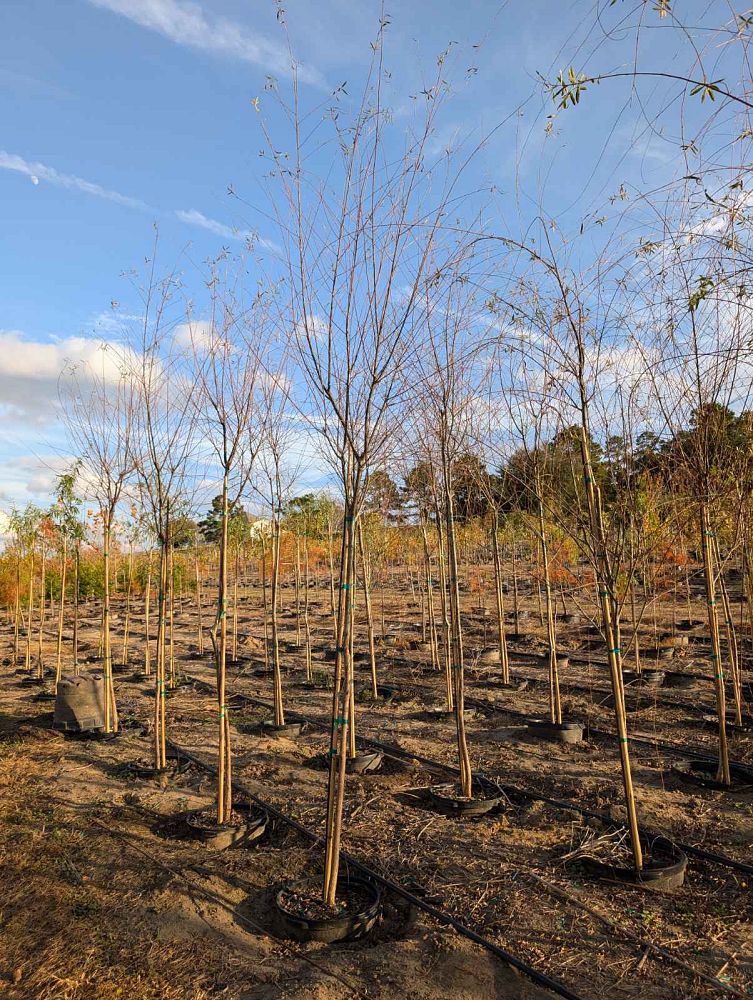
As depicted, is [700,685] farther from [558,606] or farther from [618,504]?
[558,606]

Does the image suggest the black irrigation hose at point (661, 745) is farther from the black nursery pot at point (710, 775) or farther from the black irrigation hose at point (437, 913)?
the black irrigation hose at point (437, 913)

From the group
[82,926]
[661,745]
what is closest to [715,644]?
[661,745]

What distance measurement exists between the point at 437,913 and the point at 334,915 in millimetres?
496

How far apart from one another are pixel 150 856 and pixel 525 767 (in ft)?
9.66

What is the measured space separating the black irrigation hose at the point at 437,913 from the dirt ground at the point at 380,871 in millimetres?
37

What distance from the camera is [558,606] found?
17312 mm

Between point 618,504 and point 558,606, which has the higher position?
point 618,504

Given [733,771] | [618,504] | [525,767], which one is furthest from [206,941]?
[733,771]

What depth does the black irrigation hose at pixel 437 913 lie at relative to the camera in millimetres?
2785

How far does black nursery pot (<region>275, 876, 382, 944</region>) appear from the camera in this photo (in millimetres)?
3117

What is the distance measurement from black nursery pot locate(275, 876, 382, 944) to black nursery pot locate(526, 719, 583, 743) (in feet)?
10.6

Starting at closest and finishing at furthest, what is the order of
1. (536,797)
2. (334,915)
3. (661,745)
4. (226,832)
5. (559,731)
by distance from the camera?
(334,915) → (226,832) → (536,797) → (661,745) → (559,731)

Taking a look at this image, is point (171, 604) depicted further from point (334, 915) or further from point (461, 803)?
point (334, 915)

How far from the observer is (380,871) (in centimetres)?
384
